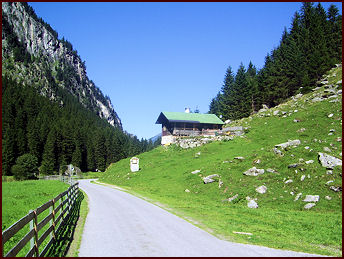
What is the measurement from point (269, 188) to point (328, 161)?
5.84m

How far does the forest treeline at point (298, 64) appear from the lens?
73.1m

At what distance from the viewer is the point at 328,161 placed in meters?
24.8

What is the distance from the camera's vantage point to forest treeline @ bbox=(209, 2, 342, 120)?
73.1 metres

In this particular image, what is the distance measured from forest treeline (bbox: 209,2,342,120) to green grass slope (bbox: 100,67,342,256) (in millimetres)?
22672

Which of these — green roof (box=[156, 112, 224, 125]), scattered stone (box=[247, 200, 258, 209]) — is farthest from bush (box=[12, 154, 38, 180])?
scattered stone (box=[247, 200, 258, 209])

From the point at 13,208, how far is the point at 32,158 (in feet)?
201

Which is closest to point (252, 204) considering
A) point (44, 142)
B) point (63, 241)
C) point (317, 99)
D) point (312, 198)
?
point (312, 198)

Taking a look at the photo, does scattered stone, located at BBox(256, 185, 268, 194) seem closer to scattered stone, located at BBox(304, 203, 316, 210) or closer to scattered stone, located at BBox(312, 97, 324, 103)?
scattered stone, located at BBox(304, 203, 316, 210)

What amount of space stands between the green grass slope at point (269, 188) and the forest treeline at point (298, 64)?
2267 cm

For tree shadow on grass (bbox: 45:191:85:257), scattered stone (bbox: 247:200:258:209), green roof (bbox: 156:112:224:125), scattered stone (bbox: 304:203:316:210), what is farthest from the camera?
green roof (bbox: 156:112:224:125)

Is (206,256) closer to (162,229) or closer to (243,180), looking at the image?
(162,229)

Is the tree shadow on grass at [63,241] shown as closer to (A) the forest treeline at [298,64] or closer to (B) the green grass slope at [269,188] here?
(B) the green grass slope at [269,188]

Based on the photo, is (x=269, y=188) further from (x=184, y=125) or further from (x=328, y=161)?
(x=184, y=125)

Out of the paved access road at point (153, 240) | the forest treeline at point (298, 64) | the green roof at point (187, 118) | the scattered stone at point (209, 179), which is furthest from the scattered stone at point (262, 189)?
the forest treeline at point (298, 64)
